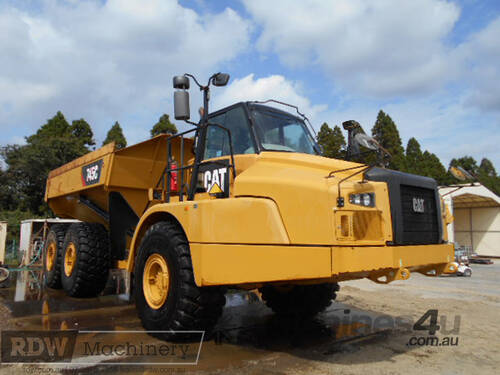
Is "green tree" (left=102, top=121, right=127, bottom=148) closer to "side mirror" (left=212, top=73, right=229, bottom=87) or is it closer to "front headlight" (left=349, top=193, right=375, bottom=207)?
"side mirror" (left=212, top=73, right=229, bottom=87)

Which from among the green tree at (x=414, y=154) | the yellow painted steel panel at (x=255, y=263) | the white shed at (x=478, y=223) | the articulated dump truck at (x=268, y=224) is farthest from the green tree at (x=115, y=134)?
the yellow painted steel panel at (x=255, y=263)

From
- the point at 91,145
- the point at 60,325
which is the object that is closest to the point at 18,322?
the point at 60,325

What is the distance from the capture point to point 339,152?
16.9ft

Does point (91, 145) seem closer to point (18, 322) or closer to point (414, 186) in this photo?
point (18, 322)

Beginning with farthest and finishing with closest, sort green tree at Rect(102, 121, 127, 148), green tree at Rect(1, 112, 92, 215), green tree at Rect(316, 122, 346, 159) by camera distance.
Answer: green tree at Rect(102, 121, 127, 148)
green tree at Rect(1, 112, 92, 215)
green tree at Rect(316, 122, 346, 159)

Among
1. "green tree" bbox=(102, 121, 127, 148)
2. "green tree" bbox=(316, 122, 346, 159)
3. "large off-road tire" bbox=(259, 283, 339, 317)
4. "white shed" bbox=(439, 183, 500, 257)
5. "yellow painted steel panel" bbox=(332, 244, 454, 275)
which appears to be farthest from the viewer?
"green tree" bbox=(102, 121, 127, 148)

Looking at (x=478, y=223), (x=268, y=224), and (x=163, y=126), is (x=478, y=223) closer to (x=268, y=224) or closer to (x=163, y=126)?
(x=268, y=224)

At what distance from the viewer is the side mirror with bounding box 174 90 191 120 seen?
4.38m

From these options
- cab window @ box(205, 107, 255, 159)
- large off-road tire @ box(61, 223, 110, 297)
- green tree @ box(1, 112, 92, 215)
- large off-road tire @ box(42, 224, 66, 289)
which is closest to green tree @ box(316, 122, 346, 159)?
cab window @ box(205, 107, 255, 159)

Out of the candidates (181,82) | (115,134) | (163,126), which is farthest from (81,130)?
(181,82)

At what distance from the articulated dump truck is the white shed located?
1904 centimetres

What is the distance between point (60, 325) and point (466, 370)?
461 centimetres

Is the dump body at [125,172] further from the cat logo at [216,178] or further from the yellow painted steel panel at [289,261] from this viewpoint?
the yellow painted steel panel at [289,261]

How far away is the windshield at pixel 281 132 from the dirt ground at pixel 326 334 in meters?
2.21
